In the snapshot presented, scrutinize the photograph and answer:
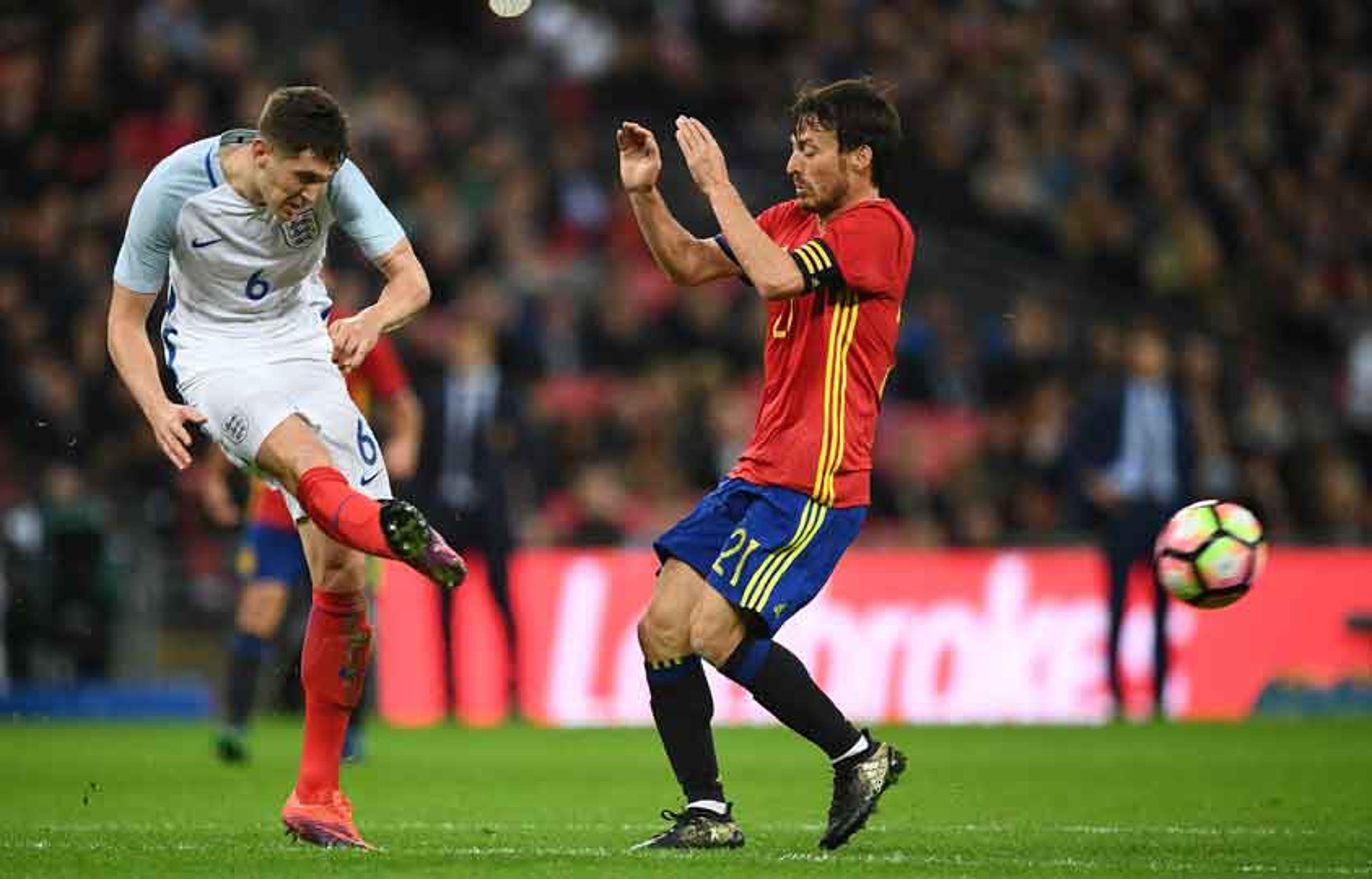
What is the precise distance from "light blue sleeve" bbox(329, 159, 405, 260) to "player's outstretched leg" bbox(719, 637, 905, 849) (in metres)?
1.56

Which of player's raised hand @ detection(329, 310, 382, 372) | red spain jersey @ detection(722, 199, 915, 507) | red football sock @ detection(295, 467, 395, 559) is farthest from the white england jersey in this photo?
red spain jersey @ detection(722, 199, 915, 507)

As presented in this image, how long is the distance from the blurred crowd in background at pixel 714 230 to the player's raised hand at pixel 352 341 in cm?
735

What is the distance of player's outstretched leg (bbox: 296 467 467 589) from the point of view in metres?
6.32

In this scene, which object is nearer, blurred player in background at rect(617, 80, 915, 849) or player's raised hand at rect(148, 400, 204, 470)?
player's raised hand at rect(148, 400, 204, 470)

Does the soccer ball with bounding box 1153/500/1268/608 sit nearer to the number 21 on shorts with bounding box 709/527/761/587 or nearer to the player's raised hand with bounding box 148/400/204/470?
the number 21 on shorts with bounding box 709/527/761/587

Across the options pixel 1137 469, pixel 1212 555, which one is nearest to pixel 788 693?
pixel 1212 555

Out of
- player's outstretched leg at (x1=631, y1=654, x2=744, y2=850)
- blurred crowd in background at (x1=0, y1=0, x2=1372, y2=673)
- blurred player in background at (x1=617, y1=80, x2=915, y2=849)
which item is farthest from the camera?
blurred crowd in background at (x1=0, y1=0, x2=1372, y2=673)

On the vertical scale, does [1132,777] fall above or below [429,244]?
below

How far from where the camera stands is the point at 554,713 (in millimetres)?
15141

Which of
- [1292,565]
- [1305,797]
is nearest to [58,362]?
[1292,565]

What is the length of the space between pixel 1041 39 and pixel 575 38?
14.6 feet

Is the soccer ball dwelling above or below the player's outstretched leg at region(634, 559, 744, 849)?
above

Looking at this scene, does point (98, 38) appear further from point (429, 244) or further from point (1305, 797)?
point (1305, 797)

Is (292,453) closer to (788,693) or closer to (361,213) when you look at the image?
(361,213)
